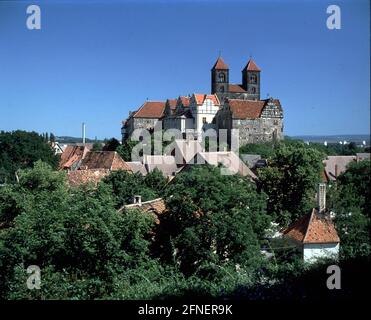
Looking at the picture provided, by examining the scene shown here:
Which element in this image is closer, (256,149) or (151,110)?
(256,149)

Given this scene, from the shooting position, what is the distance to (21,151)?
1534 inches

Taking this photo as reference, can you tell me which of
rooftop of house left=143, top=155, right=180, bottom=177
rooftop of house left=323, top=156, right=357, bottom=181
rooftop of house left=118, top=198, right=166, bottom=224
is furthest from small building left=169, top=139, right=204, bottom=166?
rooftop of house left=118, top=198, right=166, bottom=224

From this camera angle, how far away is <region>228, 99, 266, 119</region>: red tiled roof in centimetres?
5047

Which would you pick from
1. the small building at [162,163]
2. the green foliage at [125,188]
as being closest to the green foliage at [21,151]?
the small building at [162,163]

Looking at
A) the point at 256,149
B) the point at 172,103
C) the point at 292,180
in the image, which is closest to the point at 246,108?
the point at 256,149

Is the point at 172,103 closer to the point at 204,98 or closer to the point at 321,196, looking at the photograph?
the point at 204,98

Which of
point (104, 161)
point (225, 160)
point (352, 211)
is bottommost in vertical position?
point (352, 211)

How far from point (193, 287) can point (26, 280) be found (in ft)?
10.5

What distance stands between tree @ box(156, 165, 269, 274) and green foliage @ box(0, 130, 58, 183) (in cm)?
2708

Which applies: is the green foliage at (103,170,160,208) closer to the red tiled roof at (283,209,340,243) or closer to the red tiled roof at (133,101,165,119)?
the red tiled roof at (283,209,340,243)

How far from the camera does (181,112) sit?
55.2 m

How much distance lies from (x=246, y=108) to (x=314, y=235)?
37420 millimetres

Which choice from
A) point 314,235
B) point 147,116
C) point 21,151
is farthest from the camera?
point 147,116
